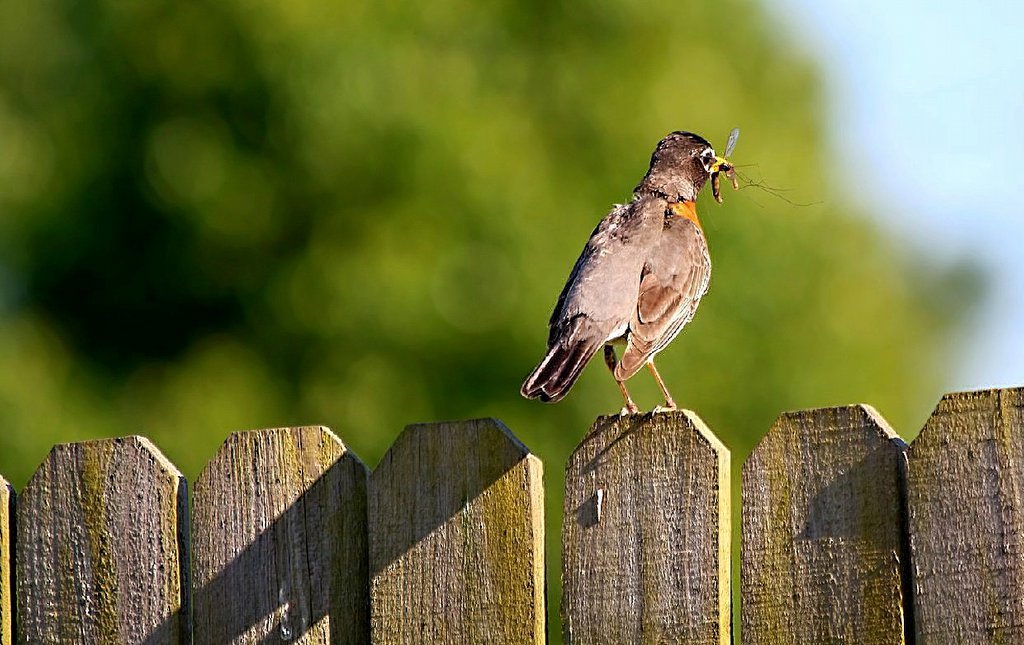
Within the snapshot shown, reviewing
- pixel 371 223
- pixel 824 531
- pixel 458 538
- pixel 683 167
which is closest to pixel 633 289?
pixel 683 167

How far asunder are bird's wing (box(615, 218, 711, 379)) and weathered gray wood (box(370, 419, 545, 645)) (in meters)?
1.56

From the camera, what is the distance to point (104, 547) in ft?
12.7

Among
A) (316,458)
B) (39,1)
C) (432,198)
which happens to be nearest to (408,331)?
(432,198)

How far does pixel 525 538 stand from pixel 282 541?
0.67 m

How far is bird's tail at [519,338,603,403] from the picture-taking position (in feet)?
14.1

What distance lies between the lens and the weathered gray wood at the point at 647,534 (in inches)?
128

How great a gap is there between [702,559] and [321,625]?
3.34 feet

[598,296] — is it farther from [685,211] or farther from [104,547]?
[104,547]

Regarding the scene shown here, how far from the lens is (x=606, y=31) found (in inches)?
517

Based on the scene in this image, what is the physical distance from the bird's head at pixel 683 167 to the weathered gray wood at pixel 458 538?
10.00 ft

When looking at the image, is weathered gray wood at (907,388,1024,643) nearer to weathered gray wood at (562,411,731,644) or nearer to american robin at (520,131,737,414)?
weathered gray wood at (562,411,731,644)

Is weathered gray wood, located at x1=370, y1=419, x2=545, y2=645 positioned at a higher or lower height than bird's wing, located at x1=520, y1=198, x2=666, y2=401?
lower

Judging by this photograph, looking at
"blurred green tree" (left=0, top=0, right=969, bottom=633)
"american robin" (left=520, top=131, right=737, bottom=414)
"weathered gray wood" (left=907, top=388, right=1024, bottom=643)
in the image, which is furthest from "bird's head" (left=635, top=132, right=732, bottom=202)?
"blurred green tree" (left=0, top=0, right=969, bottom=633)

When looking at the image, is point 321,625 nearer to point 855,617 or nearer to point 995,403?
point 855,617
